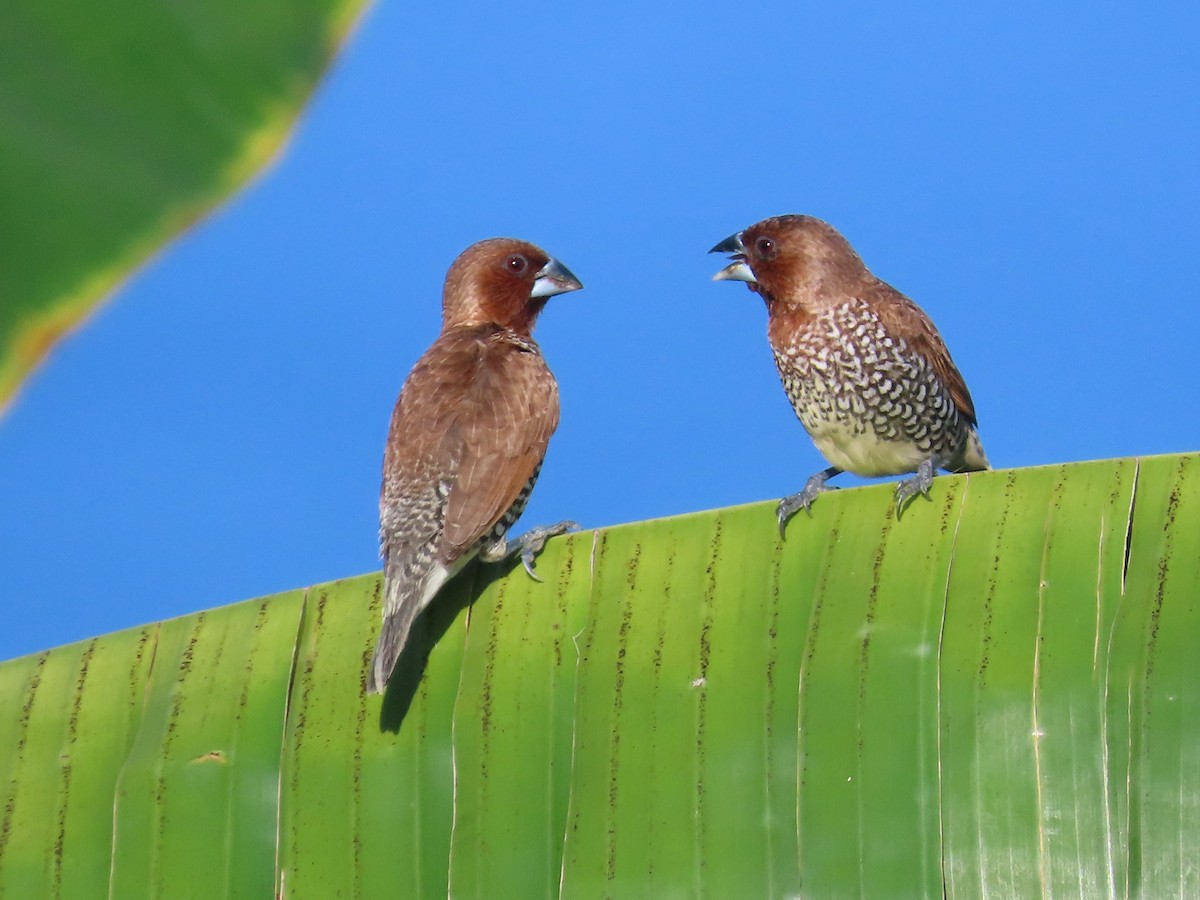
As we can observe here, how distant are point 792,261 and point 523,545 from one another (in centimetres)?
173

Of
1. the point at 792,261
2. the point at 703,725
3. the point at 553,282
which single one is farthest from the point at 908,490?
the point at 553,282

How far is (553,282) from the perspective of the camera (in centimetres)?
513

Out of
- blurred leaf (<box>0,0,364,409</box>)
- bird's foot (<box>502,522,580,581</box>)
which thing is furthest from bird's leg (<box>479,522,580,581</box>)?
blurred leaf (<box>0,0,364,409</box>)

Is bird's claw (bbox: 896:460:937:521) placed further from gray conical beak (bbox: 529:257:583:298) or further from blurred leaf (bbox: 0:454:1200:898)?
gray conical beak (bbox: 529:257:583:298)

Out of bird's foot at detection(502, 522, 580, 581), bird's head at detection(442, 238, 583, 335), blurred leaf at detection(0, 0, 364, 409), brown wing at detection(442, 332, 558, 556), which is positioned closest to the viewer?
blurred leaf at detection(0, 0, 364, 409)

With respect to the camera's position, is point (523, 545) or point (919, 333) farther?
point (919, 333)

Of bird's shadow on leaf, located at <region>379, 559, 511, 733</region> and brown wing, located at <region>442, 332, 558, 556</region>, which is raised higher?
brown wing, located at <region>442, 332, 558, 556</region>

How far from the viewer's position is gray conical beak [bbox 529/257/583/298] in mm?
5113

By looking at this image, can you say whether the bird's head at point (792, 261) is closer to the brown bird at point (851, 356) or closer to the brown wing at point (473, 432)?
the brown bird at point (851, 356)

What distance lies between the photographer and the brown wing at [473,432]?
3.93 metres

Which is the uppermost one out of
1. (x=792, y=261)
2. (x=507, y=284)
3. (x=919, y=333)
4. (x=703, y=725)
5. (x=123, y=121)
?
(x=507, y=284)

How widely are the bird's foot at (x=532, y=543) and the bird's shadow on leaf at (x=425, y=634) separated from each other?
63mm

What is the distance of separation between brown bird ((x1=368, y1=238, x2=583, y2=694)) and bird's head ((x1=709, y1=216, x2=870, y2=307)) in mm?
816

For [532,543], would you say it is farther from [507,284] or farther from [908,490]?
[507,284]
